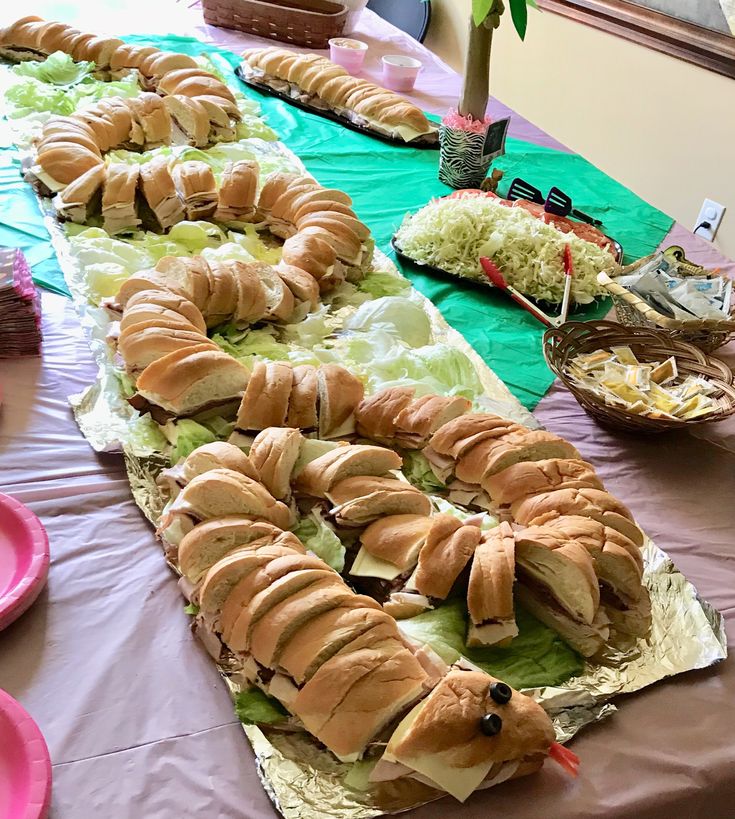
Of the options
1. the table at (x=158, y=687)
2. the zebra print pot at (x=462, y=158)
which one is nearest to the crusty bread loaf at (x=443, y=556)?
the table at (x=158, y=687)

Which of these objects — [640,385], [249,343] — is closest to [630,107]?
[640,385]

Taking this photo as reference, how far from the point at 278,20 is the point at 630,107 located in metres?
1.62

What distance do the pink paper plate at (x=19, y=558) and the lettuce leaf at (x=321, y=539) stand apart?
0.34 metres

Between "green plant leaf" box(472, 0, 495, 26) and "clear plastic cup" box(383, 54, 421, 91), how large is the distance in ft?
3.42

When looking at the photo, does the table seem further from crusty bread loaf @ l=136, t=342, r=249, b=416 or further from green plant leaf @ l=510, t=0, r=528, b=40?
green plant leaf @ l=510, t=0, r=528, b=40

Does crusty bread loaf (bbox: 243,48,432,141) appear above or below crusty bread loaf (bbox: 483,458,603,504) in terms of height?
above

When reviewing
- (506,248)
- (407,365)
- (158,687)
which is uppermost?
(506,248)

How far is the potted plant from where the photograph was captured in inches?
89.7

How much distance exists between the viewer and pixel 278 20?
11.1 ft

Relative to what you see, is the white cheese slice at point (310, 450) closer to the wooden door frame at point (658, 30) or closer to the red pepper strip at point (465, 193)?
the red pepper strip at point (465, 193)

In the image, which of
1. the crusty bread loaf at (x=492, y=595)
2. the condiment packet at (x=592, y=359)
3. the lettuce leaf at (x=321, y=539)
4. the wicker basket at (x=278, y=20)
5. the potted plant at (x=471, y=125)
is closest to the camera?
the crusty bread loaf at (x=492, y=595)

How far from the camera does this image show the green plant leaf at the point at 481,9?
2.00m

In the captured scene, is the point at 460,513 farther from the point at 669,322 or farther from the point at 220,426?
the point at 669,322

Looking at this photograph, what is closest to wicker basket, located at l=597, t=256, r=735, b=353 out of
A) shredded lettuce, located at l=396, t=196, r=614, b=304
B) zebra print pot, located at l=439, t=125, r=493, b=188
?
shredded lettuce, located at l=396, t=196, r=614, b=304
